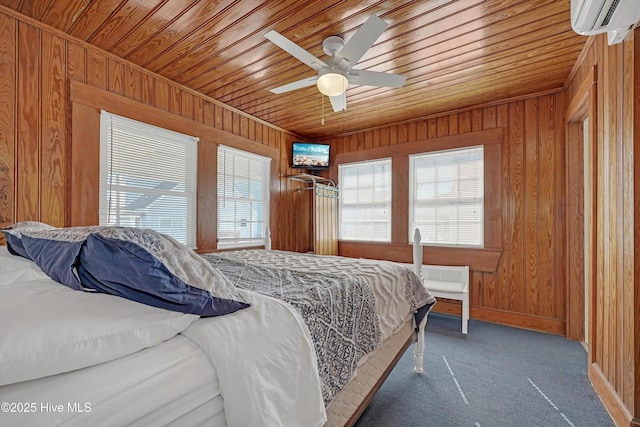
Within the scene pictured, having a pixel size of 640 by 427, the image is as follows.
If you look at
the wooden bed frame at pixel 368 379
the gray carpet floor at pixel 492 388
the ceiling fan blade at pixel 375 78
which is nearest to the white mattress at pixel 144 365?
the wooden bed frame at pixel 368 379

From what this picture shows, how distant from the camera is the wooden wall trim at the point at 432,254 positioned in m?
3.62

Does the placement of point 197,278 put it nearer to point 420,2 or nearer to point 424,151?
point 420,2

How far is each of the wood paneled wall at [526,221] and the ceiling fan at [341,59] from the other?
2.04 m

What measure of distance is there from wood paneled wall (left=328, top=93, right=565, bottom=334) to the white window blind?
10.8ft

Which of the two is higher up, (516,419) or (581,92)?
(581,92)

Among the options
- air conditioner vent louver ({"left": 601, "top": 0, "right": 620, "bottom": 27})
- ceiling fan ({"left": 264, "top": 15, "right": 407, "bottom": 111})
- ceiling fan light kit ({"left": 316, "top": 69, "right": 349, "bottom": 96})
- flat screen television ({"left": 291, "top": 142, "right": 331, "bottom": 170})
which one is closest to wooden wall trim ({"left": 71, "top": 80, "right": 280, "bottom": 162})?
flat screen television ({"left": 291, "top": 142, "right": 331, "bottom": 170})

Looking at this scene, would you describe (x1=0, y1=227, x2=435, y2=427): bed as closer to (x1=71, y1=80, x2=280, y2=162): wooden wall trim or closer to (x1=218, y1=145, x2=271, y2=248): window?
(x1=71, y1=80, x2=280, y2=162): wooden wall trim

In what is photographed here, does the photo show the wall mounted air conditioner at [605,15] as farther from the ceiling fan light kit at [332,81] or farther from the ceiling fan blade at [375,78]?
the ceiling fan light kit at [332,81]

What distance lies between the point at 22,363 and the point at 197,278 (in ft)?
1.30

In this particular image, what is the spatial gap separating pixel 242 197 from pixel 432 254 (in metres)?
2.66

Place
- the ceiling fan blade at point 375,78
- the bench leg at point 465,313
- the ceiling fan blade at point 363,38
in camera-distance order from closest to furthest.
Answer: the ceiling fan blade at point 363,38
the ceiling fan blade at point 375,78
the bench leg at point 465,313

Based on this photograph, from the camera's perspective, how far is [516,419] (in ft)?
5.92

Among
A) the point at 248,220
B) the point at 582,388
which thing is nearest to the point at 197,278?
the point at 582,388

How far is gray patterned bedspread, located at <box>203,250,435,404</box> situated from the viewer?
3.88ft
